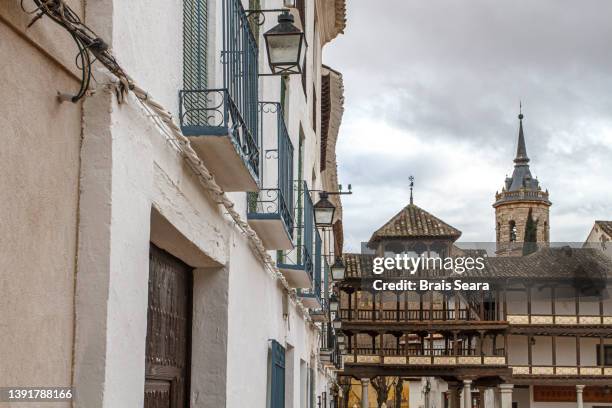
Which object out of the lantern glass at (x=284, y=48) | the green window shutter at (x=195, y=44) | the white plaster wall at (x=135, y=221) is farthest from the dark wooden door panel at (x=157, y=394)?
the lantern glass at (x=284, y=48)

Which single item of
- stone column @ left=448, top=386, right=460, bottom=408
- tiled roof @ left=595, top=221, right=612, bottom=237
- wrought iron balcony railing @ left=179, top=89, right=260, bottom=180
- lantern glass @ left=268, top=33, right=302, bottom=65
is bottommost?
stone column @ left=448, top=386, right=460, bottom=408

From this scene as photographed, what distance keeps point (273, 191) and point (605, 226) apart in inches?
2590

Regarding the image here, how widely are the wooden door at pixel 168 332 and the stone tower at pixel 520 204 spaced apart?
110 metres

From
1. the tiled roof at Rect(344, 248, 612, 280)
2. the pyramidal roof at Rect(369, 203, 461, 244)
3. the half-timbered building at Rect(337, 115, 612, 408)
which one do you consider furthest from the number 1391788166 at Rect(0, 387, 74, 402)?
the pyramidal roof at Rect(369, 203, 461, 244)

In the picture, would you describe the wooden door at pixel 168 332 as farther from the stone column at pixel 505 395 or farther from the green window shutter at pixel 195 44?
the stone column at pixel 505 395

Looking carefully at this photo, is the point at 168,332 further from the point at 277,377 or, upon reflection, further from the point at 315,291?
the point at 315,291

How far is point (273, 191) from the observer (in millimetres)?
7984

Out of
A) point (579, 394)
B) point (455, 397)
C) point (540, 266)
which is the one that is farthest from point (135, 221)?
point (540, 266)

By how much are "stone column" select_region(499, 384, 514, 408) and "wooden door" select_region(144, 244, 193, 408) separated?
4007 cm

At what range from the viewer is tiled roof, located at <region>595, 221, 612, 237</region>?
225 ft

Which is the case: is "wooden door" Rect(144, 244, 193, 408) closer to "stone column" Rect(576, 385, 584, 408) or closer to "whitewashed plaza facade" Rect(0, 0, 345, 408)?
"whitewashed plaza facade" Rect(0, 0, 345, 408)

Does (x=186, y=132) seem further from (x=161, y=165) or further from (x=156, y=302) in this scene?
(x=156, y=302)

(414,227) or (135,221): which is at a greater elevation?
(414,227)

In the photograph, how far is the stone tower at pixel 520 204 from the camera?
376ft
